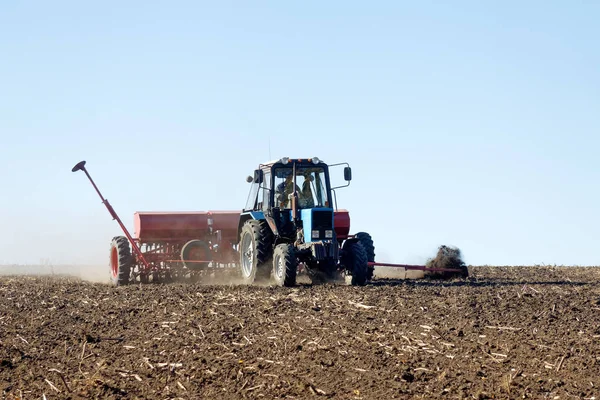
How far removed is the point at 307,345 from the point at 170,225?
11.3m

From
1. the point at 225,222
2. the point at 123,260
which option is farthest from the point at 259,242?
the point at 123,260

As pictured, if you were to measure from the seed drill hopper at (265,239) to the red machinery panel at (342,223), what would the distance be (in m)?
0.02

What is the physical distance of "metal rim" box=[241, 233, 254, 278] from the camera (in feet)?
60.8

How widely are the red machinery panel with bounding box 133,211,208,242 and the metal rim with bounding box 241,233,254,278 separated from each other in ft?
8.10

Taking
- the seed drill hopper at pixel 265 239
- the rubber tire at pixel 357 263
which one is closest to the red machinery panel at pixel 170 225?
the seed drill hopper at pixel 265 239

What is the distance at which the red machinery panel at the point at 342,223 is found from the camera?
19.2 meters

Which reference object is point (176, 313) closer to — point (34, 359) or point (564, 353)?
point (34, 359)

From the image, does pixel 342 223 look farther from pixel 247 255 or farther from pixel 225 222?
pixel 225 222

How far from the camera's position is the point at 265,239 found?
17812 millimetres

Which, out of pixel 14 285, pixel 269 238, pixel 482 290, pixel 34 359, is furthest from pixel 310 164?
pixel 34 359

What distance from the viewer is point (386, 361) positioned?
940 centimetres

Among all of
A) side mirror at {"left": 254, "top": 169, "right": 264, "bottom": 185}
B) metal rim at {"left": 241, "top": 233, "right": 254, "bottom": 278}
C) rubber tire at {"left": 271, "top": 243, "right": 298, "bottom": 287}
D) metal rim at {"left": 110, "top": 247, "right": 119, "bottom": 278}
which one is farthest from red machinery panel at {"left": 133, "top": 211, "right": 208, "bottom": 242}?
rubber tire at {"left": 271, "top": 243, "right": 298, "bottom": 287}

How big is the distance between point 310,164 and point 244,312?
18.5 feet

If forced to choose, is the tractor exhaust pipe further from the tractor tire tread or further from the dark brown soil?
the dark brown soil
